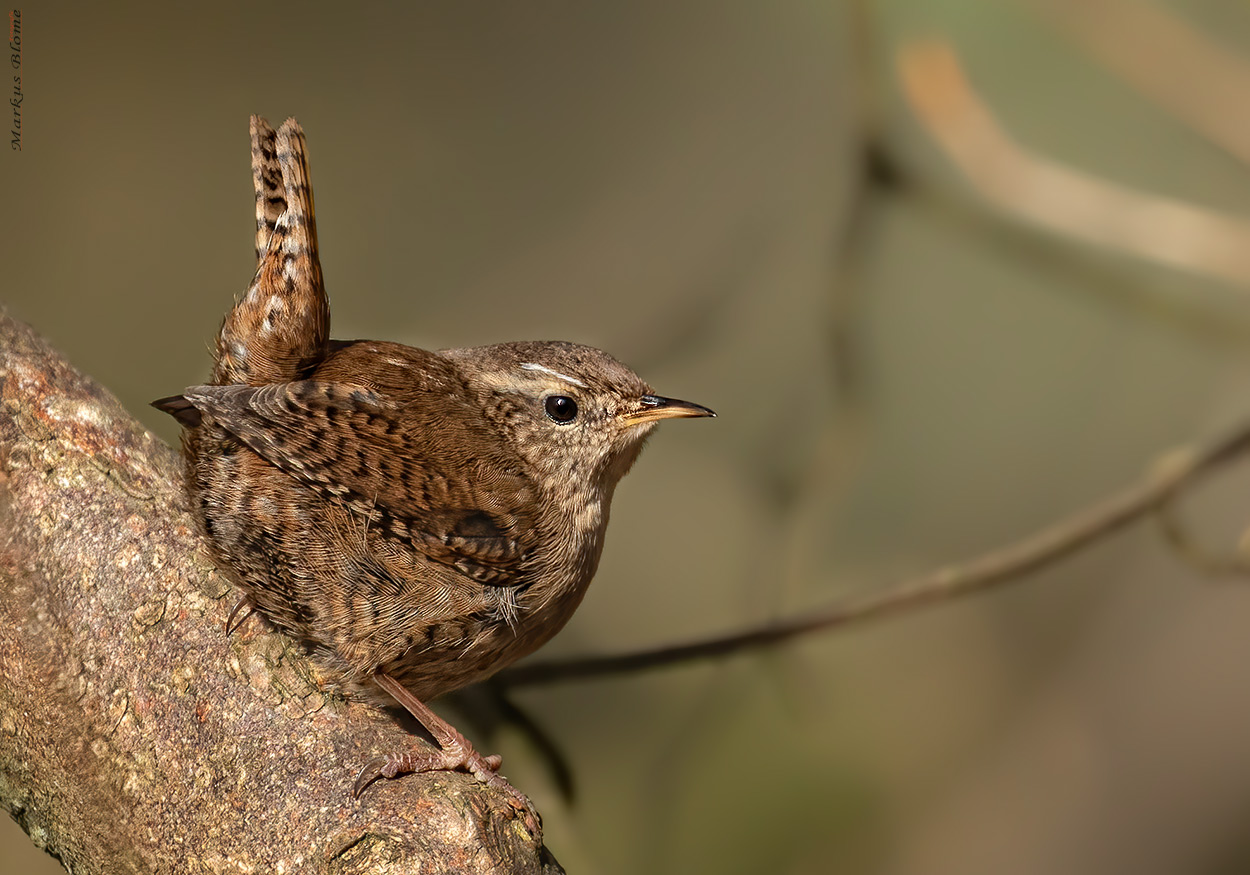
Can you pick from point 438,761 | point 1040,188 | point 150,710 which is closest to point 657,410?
point 438,761

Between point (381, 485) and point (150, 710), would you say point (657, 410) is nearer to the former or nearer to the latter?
point (381, 485)

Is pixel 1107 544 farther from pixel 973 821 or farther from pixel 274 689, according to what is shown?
pixel 274 689

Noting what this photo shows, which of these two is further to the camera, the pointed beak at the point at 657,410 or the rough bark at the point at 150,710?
the pointed beak at the point at 657,410

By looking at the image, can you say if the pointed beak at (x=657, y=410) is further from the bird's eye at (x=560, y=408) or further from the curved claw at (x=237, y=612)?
the curved claw at (x=237, y=612)

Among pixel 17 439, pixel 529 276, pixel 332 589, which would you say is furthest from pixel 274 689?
pixel 529 276

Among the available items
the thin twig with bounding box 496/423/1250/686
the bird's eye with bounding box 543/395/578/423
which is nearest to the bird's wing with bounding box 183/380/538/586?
the bird's eye with bounding box 543/395/578/423

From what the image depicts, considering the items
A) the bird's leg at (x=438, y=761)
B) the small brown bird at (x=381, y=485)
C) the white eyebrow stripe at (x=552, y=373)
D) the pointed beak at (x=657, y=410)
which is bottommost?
the bird's leg at (x=438, y=761)

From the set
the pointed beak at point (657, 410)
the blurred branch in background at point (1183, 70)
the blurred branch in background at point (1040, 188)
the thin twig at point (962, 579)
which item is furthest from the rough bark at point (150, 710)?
the blurred branch in background at point (1183, 70)
